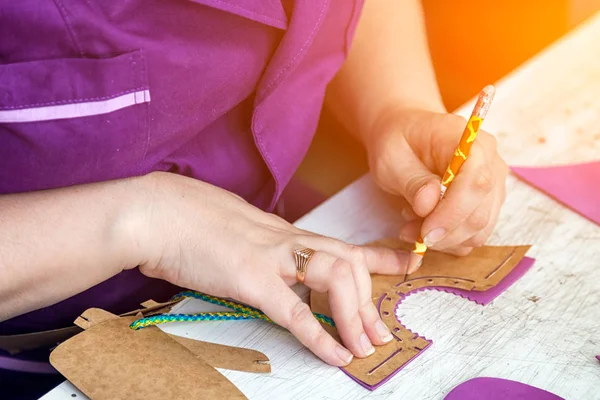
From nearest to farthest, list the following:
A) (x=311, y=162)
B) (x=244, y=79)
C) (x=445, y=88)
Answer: (x=244, y=79), (x=311, y=162), (x=445, y=88)

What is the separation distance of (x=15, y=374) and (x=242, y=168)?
14.6 inches

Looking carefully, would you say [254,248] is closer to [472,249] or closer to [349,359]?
[349,359]

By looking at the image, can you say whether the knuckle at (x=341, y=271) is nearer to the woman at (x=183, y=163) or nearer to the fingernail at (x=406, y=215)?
the woman at (x=183, y=163)

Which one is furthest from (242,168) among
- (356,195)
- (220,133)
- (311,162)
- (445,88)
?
(445,88)

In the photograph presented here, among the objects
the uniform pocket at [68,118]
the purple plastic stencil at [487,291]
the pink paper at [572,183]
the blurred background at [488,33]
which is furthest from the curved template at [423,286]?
the blurred background at [488,33]

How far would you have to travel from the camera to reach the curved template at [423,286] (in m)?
0.66

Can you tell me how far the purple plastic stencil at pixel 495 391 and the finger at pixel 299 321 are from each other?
11 cm

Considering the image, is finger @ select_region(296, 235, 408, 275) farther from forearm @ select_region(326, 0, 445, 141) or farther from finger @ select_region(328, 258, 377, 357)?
forearm @ select_region(326, 0, 445, 141)

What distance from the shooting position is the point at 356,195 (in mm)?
916

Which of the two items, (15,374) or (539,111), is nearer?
(15,374)

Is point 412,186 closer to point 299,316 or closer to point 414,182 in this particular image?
point 414,182

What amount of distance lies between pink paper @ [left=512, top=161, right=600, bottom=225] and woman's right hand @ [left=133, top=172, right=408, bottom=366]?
13.6 inches

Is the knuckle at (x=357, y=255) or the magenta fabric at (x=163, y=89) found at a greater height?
the magenta fabric at (x=163, y=89)

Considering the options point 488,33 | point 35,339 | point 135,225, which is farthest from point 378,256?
point 488,33
